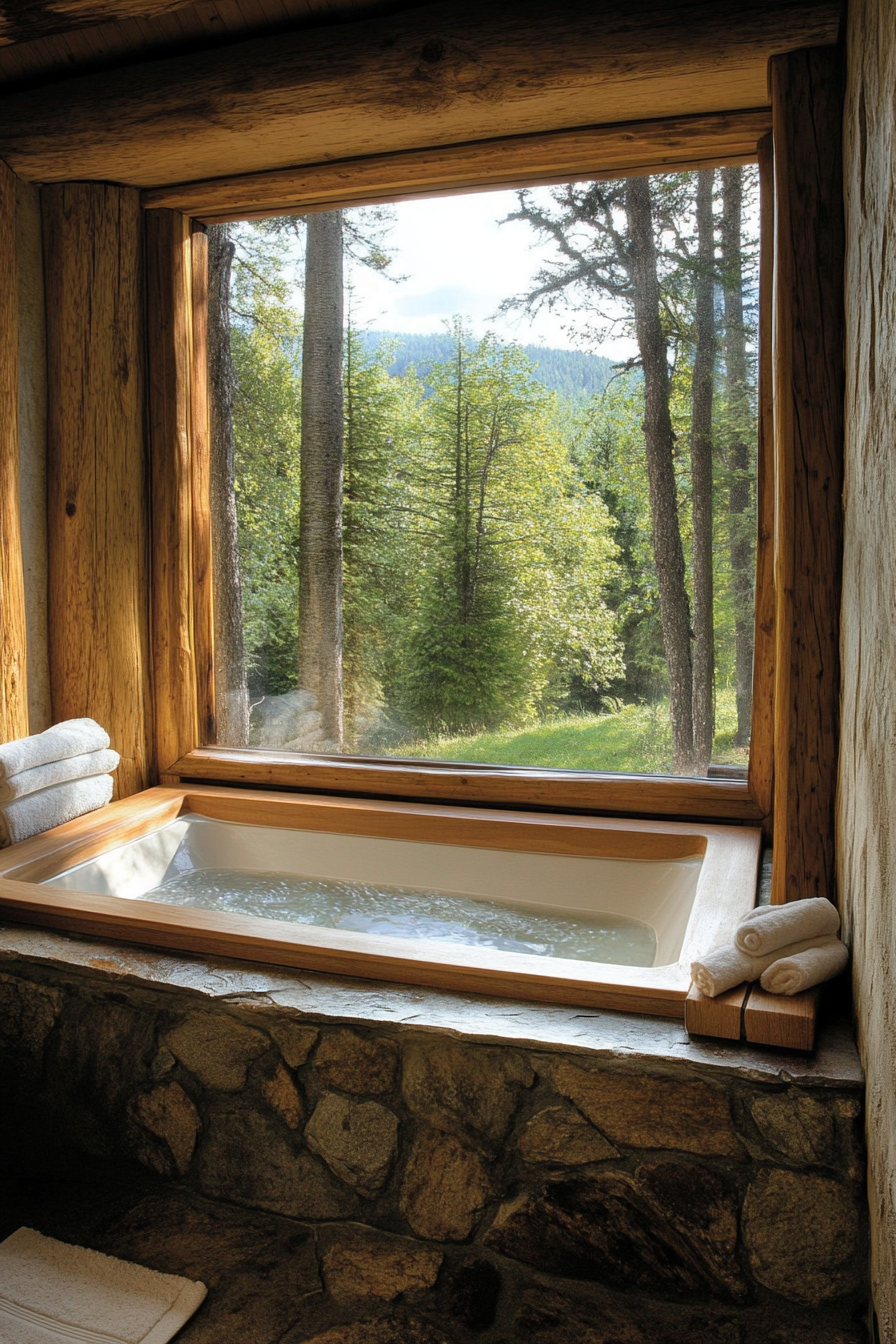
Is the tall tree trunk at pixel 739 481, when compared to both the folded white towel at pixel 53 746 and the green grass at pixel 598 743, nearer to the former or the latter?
the green grass at pixel 598 743

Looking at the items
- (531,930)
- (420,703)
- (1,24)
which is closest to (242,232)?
(1,24)

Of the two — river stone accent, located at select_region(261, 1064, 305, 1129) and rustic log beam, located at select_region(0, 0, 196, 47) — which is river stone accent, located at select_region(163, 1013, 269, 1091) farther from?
rustic log beam, located at select_region(0, 0, 196, 47)

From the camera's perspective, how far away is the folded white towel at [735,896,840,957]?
1.61 meters

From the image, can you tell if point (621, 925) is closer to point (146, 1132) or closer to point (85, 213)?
point (146, 1132)

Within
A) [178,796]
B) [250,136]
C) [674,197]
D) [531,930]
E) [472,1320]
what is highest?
[250,136]

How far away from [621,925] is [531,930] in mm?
221

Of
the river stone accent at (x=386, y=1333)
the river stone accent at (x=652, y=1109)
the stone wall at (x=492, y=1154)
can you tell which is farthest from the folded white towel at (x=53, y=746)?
the river stone accent at (x=652, y=1109)

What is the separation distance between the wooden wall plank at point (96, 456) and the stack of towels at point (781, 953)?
1949mm

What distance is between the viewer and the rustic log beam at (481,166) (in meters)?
2.26

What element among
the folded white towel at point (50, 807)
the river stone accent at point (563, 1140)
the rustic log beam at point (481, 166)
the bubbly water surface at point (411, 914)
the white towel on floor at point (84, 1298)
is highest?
the rustic log beam at point (481, 166)

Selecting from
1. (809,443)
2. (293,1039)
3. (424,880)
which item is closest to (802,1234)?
(293,1039)

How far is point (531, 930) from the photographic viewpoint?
2299mm

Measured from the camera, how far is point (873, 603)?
139cm

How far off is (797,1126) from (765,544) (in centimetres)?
143
